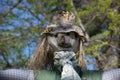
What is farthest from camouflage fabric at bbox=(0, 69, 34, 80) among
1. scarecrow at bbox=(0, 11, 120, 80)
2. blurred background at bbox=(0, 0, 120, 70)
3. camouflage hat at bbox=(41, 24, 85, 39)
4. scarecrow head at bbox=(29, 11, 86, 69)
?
blurred background at bbox=(0, 0, 120, 70)

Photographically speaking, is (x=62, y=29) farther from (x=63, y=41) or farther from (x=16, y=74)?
(x=16, y=74)

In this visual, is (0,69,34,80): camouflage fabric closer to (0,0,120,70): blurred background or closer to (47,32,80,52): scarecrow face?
(47,32,80,52): scarecrow face

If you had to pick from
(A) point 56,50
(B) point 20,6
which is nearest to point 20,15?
(B) point 20,6

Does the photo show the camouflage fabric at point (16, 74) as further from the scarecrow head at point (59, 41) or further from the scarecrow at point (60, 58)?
the scarecrow head at point (59, 41)

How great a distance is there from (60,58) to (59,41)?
11 centimetres

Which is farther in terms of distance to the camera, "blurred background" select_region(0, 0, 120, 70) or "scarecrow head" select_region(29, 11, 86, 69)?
"blurred background" select_region(0, 0, 120, 70)

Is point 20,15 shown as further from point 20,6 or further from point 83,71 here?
point 83,71

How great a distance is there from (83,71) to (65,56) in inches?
5.6

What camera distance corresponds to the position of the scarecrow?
262 cm

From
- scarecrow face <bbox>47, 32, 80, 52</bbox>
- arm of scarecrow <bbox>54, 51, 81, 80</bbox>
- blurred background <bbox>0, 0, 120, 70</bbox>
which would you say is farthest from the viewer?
blurred background <bbox>0, 0, 120, 70</bbox>

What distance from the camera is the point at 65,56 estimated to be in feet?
8.86

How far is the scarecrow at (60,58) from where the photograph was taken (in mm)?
2621

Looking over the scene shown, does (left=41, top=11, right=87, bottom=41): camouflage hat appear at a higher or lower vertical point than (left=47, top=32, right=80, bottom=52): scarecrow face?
higher

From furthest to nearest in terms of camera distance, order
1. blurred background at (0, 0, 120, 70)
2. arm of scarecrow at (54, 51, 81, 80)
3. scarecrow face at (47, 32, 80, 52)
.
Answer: blurred background at (0, 0, 120, 70)
scarecrow face at (47, 32, 80, 52)
arm of scarecrow at (54, 51, 81, 80)
